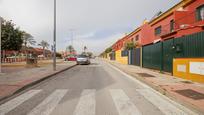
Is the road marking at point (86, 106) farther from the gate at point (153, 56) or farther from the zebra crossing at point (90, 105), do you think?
the gate at point (153, 56)

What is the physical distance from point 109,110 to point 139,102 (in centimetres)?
153

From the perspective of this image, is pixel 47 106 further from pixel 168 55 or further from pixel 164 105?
pixel 168 55

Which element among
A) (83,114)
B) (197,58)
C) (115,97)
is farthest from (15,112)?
(197,58)

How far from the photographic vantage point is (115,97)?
8336 millimetres

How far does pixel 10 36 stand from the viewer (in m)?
37.6

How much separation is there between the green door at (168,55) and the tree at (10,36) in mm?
28848

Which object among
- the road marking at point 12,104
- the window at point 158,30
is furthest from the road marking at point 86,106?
the window at point 158,30

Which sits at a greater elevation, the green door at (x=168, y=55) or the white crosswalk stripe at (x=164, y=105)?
the green door at (x=168, y=55)

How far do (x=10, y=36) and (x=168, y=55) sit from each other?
29527 mm

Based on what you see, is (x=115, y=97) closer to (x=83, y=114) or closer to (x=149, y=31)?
(x=83, y=114)

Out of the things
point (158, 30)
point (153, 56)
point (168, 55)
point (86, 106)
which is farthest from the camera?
point (158, 30)

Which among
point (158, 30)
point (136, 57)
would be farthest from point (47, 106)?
point (158, 30)

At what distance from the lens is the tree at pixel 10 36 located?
123ft

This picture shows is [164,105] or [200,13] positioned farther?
[200,13]
